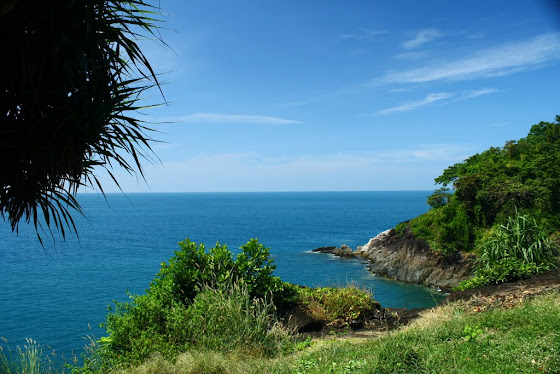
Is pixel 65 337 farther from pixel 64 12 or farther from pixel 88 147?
pixel 64 12

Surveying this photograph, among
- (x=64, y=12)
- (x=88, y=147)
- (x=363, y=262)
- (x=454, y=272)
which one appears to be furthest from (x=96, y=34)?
(x=363, y=262)

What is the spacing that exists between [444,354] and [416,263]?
28.6 meters

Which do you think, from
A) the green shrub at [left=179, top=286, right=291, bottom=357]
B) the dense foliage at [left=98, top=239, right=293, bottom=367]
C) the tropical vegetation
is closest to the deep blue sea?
the dense foliage at [left=98, top=239, right=293, bottom=367]

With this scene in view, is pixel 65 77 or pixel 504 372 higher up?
pixel 65 77

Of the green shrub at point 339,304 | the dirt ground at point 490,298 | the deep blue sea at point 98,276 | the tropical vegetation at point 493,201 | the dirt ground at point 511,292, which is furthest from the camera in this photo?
the tropical vegetation at point 493,201

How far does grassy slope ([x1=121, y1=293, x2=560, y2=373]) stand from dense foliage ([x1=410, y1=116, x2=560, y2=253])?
81.2 feet

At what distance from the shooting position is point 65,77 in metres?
5.04

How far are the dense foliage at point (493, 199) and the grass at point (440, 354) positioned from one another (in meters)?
24.6

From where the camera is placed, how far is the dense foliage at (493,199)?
28.2 m

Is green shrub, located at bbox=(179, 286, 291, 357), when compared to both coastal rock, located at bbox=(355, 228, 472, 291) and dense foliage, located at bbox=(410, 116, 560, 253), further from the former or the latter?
dense foliage, located at bbox=(410, 116, 560, 253)

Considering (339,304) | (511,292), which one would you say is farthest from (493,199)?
(339,304)

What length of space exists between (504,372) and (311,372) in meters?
2.14

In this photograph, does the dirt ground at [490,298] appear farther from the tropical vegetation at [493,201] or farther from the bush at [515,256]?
the tropical vegetation at [493,201]

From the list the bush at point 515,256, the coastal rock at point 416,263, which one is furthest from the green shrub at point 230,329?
the coastal rock at point 416,263
